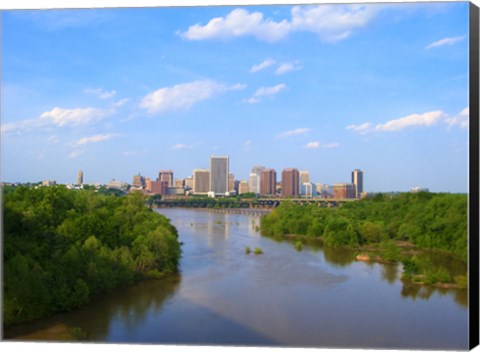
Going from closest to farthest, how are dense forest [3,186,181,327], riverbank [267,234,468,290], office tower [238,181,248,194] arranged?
dense forest [3,186,181,327] < riverbank [267,234,468,290] < office tower [238,181,248,194]

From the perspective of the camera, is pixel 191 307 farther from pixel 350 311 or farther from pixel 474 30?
pixel 474 30

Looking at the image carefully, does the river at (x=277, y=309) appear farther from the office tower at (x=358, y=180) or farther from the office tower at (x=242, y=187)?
the office tower at (x=358, y=180)

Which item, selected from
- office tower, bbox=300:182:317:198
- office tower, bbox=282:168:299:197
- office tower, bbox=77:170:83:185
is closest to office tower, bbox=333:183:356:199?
office tower, bbox=300:182:317:198

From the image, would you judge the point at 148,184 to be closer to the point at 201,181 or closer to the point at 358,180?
the point at 201,181

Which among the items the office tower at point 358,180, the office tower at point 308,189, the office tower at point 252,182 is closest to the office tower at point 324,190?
the office tower at point 308,189

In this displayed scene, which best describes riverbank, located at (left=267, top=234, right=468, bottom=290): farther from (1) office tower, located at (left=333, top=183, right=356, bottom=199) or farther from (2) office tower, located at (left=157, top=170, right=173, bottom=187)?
(2) office tower, located at (left=157, top=170, right=173, bottom=187)

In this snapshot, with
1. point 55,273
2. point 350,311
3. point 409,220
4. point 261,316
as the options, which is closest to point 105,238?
point 55,273
